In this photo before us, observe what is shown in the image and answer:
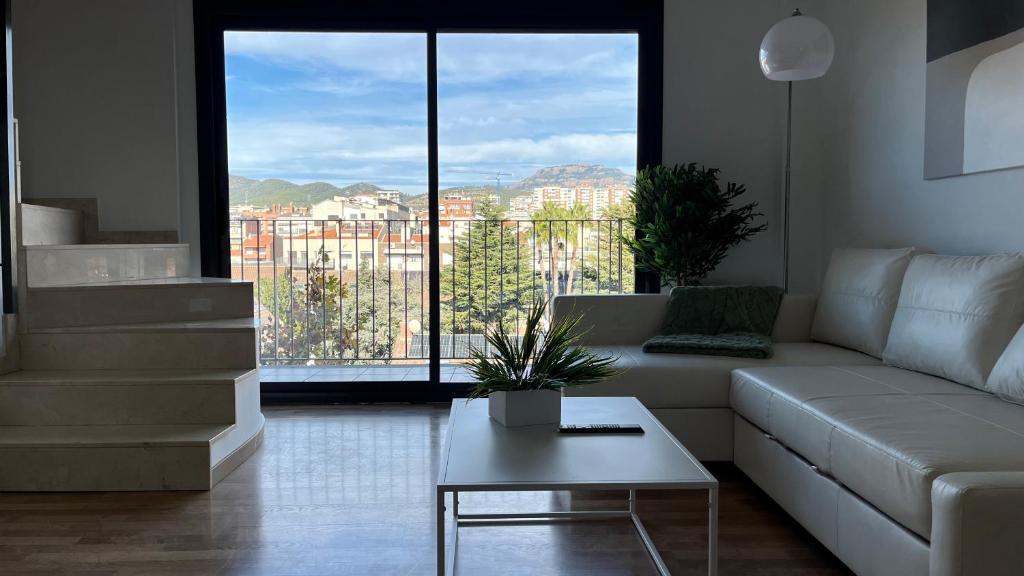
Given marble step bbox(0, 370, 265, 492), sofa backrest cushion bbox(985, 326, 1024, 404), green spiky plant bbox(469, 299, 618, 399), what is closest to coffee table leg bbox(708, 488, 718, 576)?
green spiky plant bbox(469, 299, 618, 399)

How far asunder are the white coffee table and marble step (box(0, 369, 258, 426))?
1.29 metres

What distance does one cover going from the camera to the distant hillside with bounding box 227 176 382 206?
475cm

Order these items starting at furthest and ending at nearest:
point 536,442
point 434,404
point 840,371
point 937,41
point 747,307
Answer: point 434,404 → point 747,307 → point 937,41 → point 840,371 → point 536,442

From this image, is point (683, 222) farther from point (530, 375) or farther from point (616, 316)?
point (530, 375)

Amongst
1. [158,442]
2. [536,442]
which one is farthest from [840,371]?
[158,442]

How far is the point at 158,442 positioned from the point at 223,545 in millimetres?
740

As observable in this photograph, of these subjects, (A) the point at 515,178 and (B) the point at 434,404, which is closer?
(B) the point at 434,404

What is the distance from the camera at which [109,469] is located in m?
→ 2.91

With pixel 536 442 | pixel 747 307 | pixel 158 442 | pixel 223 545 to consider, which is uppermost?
pixel 747 307

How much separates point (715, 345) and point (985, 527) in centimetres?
176

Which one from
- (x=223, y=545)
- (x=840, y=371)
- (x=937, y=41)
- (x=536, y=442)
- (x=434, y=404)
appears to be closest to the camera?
(x=536, y=442)

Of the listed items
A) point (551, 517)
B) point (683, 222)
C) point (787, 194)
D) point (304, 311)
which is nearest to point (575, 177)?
point (683, 222)

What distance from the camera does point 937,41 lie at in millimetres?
3244

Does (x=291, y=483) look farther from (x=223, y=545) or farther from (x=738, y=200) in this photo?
(x=738, y=200)
